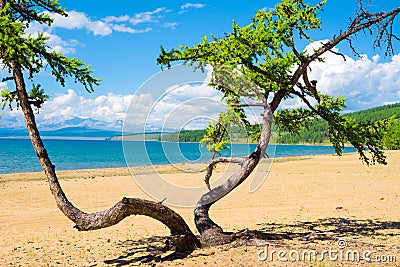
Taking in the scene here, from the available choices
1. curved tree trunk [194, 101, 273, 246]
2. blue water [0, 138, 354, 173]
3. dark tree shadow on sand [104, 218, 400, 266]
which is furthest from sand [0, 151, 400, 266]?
blue water [0, 138, 354, 173]

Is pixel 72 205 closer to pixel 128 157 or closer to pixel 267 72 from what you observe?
pixel 128 157

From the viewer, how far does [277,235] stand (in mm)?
9570

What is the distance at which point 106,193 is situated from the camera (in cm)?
2622

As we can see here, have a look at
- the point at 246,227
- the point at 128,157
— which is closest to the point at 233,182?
the point at 128,157

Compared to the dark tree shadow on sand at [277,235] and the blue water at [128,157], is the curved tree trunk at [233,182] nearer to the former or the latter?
the dark tree shadow on sand at [277,235]

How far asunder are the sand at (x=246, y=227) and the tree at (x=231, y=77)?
4.61ft

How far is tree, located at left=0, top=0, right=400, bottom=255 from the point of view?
7.43m

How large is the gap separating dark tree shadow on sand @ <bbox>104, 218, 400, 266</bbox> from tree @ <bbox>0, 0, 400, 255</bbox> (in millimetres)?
454

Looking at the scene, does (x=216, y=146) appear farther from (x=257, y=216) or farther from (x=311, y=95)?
(x=257, y=216)

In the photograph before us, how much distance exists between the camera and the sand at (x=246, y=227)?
7.91 m

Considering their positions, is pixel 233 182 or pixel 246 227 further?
pixel 246 227

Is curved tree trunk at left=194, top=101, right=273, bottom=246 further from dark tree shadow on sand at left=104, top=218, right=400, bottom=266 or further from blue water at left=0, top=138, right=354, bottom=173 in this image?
blue water at left=0, top=138, right=354, bottom=173

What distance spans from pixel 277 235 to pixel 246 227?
11.7ft

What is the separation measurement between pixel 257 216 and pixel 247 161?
6.53 metres
